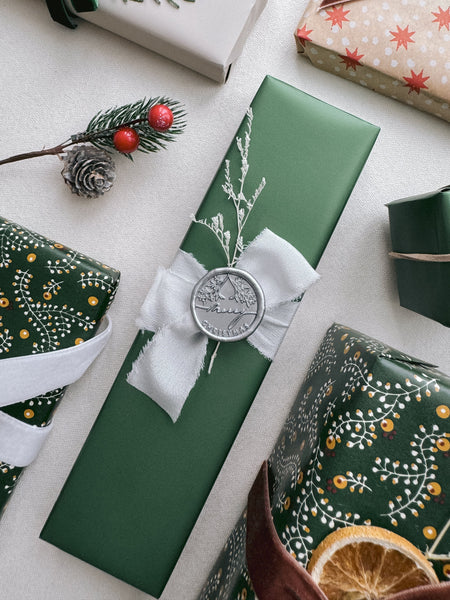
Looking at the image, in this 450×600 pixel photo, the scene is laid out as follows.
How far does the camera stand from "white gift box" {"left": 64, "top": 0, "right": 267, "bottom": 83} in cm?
82

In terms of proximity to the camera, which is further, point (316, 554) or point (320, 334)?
point (320, 334)

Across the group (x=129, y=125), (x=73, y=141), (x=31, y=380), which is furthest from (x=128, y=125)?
(x=31, y=380)

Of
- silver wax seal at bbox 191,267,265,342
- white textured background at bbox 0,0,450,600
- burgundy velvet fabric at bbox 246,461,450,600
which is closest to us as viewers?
burgundy velvet fabric at bbox 246,461,450,600

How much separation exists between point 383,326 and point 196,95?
22.8 inches

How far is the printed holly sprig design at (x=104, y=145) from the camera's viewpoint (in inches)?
33.4

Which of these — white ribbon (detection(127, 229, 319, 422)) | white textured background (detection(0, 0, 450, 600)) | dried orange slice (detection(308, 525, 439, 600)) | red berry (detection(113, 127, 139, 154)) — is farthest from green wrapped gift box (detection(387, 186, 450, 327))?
red berry (detection(113, 127, 139, 154))

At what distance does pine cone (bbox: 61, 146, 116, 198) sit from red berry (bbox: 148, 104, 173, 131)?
0.39ft

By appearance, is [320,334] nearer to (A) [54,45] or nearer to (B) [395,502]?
(B) [395,502]

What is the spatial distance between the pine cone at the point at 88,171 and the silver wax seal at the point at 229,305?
0.27 metres

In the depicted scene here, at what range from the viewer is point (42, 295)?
817 millimetres

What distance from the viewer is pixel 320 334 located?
93cm

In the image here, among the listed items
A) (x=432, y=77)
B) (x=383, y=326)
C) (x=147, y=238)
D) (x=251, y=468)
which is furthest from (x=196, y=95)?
(x=251, y=468)

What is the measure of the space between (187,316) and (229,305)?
0.07 m

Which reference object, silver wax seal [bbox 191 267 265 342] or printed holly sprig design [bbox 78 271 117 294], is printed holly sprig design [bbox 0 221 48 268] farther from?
silver wax seal [bbox 191 267 265 342]
